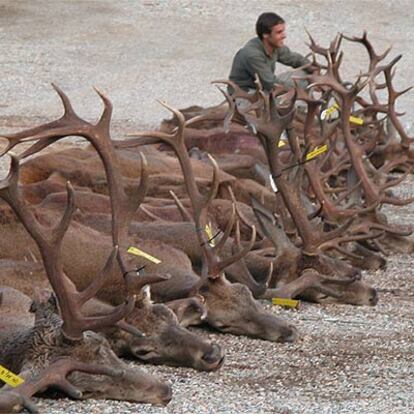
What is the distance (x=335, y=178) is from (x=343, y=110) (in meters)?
1.64

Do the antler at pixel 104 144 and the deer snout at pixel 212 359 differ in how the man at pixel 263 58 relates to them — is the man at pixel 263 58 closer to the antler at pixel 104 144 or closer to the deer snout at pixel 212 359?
the antler at pixel 104 144

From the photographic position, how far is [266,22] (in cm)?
1572

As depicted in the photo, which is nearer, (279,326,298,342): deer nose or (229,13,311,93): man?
(279,326,298,342): deer nose

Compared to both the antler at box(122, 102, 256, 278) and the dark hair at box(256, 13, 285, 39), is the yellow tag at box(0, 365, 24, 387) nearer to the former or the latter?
the antler at box(122, 102, 256, 278)

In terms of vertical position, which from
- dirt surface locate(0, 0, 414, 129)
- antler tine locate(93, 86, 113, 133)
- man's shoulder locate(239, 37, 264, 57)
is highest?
antler tine locate(93, 86, 113, 133)

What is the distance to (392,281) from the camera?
11297 millimetres

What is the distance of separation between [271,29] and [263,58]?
312 mm

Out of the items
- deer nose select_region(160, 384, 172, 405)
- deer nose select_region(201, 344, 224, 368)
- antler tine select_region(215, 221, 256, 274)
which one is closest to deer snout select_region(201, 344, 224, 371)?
deer nose select_region(201, 344, 224, 368)

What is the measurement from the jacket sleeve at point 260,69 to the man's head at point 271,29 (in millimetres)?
205

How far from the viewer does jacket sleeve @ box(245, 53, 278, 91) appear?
1581 cm

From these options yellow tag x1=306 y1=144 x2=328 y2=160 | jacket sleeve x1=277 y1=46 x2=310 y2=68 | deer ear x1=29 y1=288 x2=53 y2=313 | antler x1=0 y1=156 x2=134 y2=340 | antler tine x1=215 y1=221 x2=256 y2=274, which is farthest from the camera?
jacket sleeve x1=277 y1=46 x2=310 y2=68

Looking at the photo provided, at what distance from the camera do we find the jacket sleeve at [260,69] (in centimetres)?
1581

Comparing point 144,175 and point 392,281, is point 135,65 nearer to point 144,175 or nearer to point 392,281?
point 392,281

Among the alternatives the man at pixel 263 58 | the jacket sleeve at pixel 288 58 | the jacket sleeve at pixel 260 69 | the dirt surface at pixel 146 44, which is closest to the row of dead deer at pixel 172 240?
the jacket sleeve at pixel 260 69
